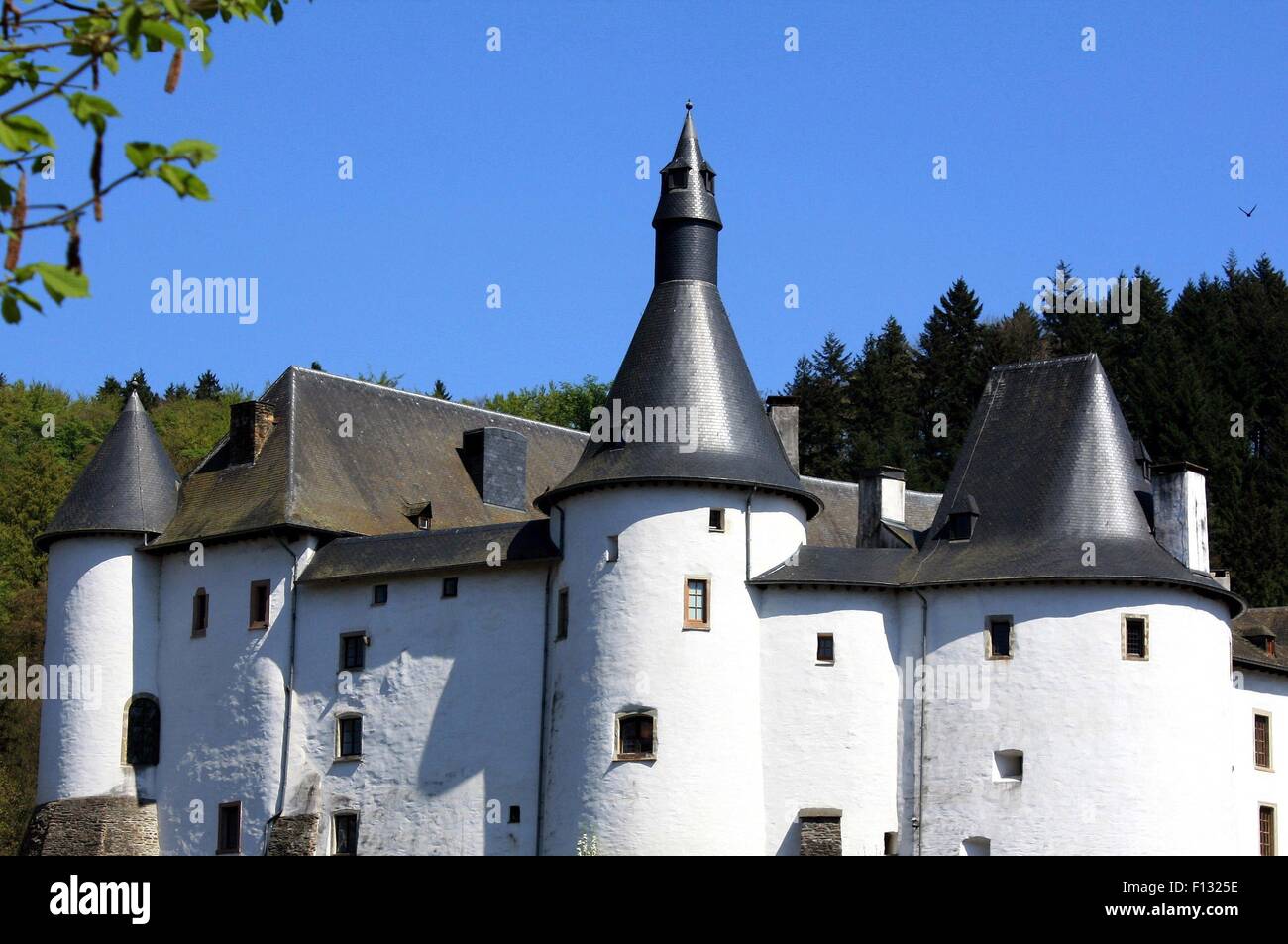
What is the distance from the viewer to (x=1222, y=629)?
39.2 meters

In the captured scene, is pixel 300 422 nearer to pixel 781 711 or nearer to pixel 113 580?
pixel 113 580

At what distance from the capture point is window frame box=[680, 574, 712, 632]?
3847cm

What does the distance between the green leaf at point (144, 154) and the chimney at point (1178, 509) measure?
1235 inches

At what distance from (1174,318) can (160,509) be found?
38902mm

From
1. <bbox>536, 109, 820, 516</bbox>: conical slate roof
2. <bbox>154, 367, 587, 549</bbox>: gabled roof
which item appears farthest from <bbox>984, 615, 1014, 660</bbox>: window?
<bbox>154, 367, 587, 549</bbox>: gabled roof

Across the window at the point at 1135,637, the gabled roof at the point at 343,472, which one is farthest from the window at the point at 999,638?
the gabled roof at the point at 343,472

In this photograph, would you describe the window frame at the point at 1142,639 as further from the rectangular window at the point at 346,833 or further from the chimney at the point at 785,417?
the rectangular window at the point at 346,833

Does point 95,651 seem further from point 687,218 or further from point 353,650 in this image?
point 687,218

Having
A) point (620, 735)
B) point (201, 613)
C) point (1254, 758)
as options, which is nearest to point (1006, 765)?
point (620, 735)

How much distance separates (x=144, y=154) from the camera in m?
10.2

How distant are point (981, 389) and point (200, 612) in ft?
116

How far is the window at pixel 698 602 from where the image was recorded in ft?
126
